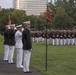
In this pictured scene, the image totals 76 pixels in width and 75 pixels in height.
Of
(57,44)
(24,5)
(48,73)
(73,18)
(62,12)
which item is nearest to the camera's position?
(48,73)

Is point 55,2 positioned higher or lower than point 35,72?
higher

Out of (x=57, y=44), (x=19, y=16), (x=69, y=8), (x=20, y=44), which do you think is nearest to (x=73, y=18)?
(x=69, y=8)

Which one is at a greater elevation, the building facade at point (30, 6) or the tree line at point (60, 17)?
the building facade at point (30, 6)

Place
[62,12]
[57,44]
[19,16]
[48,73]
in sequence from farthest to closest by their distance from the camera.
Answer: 1. [19,16]
2. [62,12]
3. [57,44]
4. [48,73]

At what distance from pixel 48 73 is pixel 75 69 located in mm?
1920

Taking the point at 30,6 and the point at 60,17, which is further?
the point at 30,6

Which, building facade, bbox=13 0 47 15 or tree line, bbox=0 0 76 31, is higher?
building facade, bbox=13 0 47 15

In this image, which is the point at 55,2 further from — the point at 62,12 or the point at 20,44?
the point at 20,44

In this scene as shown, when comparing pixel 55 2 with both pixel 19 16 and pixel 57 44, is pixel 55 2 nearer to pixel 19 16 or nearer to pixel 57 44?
pixel 19 16

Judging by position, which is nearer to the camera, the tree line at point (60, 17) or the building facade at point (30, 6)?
the tree line at point (60, 17)

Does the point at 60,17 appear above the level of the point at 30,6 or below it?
below

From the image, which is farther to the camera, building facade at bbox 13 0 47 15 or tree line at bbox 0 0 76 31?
building facade at bbox 13 0 47 15

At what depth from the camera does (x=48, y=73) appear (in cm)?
1418

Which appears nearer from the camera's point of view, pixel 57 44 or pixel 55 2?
pixel 57 44
